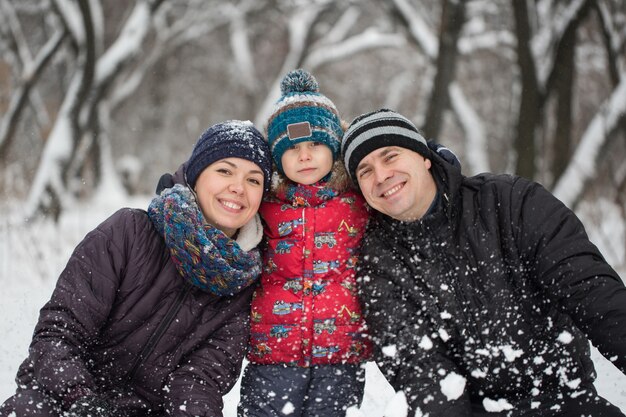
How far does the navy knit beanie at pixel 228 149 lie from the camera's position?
272 cm

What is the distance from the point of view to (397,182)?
262 cm

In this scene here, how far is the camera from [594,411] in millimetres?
2387

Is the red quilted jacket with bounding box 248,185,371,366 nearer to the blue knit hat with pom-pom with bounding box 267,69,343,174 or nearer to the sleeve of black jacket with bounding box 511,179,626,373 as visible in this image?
the blue knit hat with pom-pom with bounding box 267,69,343,174

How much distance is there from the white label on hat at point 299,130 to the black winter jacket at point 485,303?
636 mm

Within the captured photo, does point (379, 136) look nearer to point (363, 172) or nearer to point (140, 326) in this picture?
point (363, 172)

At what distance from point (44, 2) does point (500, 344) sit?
14592 mm

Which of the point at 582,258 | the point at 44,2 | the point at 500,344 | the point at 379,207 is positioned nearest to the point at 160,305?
the point at 379,207

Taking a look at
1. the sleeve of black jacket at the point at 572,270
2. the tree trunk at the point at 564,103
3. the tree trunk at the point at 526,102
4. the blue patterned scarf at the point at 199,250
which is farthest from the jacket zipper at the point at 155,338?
the tree trunk at the point at 564,103

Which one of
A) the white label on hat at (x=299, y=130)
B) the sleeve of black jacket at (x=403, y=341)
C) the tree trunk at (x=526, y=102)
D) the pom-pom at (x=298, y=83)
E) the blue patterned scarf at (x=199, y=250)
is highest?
the tree trunk at (x=526, y=102)

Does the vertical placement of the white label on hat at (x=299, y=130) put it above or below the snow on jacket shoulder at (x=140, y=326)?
above

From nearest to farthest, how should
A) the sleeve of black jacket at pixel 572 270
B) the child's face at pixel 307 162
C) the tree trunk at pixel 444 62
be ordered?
the sleeve of black jacket at pixel 572 270
the child's face at pixel 307 162
the tree trunk at pixel 444 62

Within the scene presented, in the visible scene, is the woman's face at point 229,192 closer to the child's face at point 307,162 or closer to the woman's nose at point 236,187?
the woman's nose at point 236,187

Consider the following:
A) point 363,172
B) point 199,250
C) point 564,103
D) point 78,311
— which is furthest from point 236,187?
point 564,103

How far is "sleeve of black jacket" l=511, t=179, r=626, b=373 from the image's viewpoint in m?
2.24
